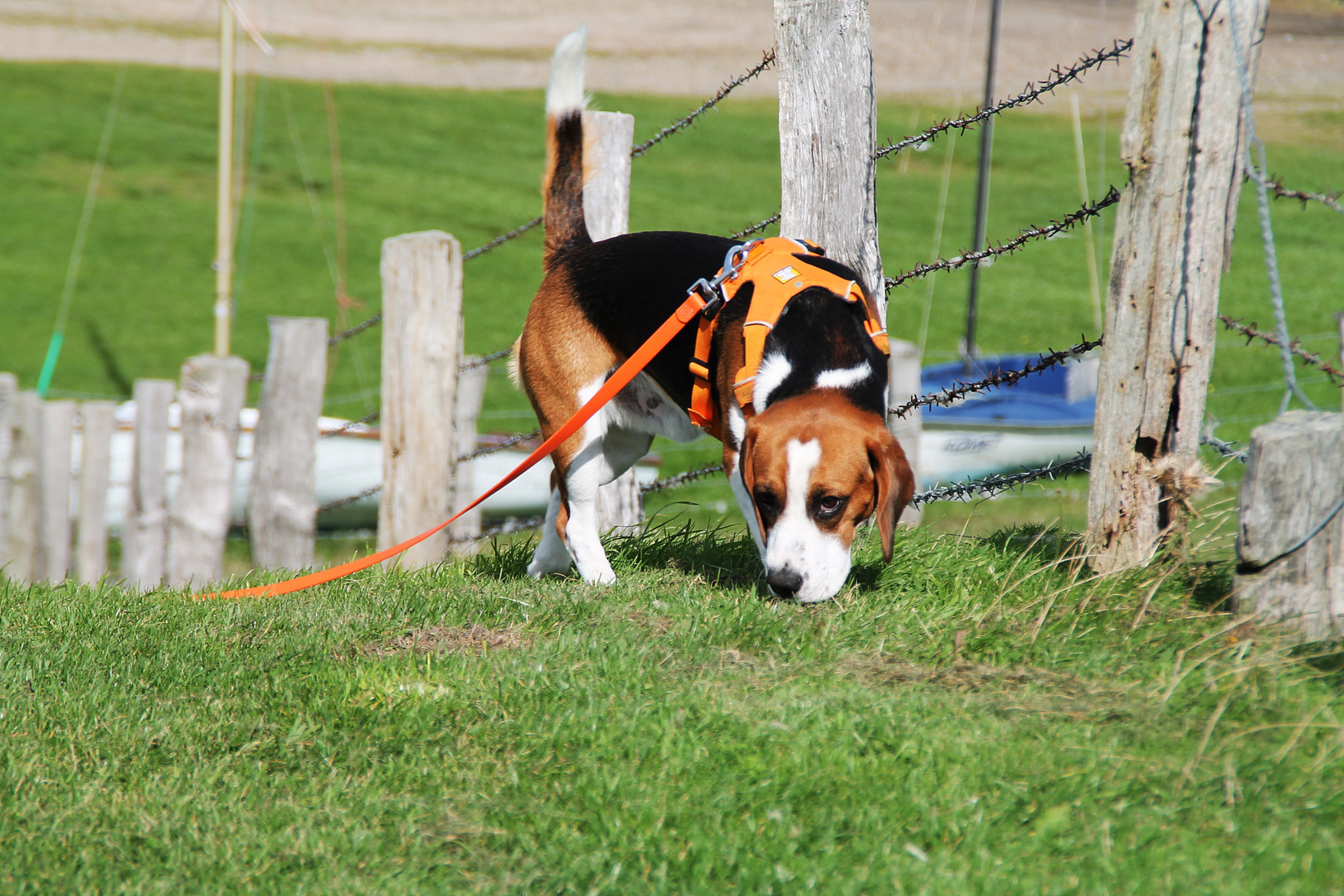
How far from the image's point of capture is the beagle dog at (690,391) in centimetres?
323

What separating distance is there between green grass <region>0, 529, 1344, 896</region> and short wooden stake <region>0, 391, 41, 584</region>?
3.65m

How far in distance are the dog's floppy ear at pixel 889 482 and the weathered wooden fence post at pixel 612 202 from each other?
66.3 inches

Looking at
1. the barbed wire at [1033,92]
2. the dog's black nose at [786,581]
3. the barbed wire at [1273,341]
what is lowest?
the dog's black nose at [786,581]

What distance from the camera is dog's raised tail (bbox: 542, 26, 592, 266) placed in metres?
4.22

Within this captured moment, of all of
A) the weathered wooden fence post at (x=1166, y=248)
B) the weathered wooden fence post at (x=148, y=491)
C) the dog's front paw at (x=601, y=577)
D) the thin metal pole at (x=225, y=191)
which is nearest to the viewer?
the weathered wooden fence post at (x=1166, y=248)

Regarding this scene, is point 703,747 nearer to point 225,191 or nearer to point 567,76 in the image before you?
point 567,76

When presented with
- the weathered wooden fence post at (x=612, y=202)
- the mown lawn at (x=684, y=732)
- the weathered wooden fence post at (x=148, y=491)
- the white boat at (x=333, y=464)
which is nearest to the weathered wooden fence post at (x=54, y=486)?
the weathered wooden fence post at (x=148, y=491)

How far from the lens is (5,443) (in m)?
6.78

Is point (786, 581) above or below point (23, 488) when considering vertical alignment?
above

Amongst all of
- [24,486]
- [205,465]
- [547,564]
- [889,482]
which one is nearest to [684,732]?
[889,482]

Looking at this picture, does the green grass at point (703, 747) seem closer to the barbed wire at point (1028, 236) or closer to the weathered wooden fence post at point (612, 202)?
the barbed wire at point (1028, 236)

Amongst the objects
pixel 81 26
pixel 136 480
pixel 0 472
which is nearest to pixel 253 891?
pixel 136 480

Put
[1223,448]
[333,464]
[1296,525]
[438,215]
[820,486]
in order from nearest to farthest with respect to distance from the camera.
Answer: [1296,525] → [820,486] → [1223,448] → [333,464] → [438,215]

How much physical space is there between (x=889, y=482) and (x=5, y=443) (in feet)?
19.0
